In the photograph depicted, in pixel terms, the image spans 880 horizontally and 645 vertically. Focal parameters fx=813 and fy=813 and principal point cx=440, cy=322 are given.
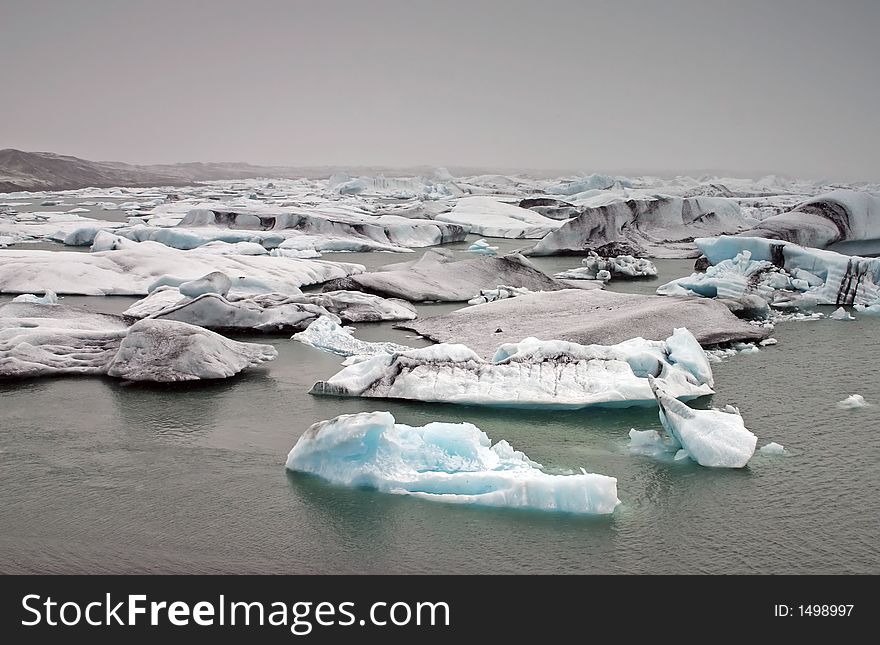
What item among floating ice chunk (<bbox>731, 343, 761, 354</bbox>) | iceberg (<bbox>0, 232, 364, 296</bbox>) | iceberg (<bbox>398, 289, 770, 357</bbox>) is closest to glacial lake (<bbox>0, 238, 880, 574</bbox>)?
floating ice chunk (<bbox>731, 343, 761, 354</bbox>)

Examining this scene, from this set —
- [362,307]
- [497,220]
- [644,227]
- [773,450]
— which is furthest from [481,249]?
[773,450]

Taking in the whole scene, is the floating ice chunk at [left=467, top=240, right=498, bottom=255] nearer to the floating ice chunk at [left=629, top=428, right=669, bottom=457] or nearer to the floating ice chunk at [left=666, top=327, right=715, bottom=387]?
the floating ice chunk at [left=666, top=327, right=715, bottom=387]

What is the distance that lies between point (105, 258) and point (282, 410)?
7093 mm

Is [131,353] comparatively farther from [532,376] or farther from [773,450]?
[773,450]

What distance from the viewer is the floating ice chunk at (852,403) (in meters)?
5.89

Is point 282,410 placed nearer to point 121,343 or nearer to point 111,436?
point 111,436

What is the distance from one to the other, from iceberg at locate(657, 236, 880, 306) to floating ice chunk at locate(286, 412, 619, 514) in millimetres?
6604

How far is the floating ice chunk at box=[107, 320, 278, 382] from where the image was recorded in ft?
21.7

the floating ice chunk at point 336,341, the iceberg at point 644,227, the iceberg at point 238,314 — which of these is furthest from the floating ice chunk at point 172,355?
the iceberg at point 644,227

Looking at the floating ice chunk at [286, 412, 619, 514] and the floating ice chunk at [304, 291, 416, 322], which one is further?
the floating ice chunk at [304, 291, 416, 322]

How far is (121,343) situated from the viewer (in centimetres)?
698

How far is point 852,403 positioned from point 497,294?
15.9 ft

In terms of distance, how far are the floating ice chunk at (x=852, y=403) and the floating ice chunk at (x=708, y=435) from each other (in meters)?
1.39

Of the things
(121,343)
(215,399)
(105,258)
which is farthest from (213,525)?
(105,258)
